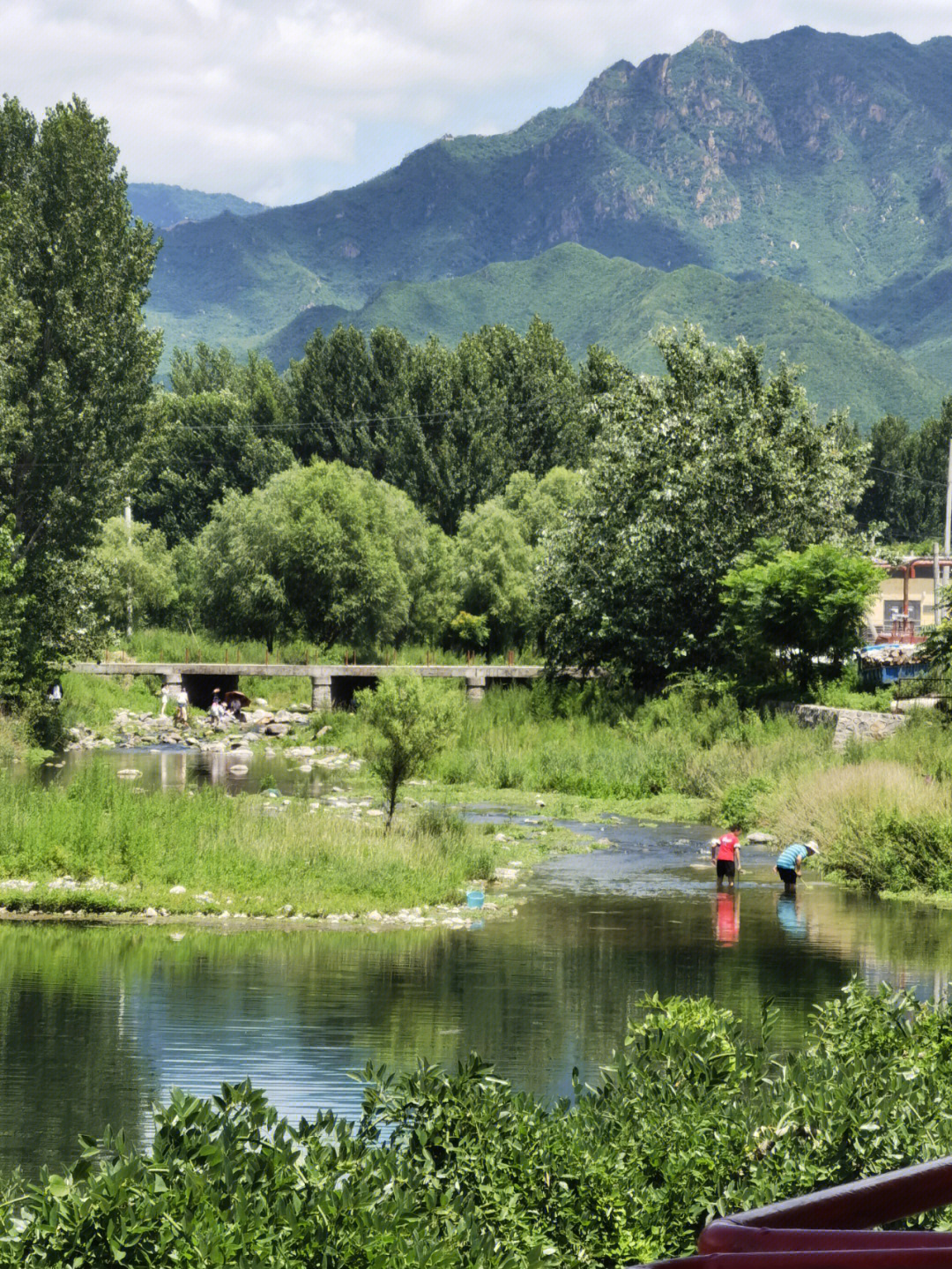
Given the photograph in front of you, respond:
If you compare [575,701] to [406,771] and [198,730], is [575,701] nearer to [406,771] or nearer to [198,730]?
[198,730]

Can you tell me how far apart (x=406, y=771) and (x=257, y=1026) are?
13376 mm

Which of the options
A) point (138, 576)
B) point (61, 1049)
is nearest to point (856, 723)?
point (61, 1049)

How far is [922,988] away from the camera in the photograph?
51.4 ft

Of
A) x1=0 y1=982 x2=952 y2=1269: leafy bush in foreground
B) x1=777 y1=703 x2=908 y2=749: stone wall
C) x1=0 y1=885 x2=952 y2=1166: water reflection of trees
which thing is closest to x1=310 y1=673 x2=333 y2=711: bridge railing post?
x1=777 y1=703 x2=908 y2=749: stone wall

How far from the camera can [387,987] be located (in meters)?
15.5

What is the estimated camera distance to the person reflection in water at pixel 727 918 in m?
18.8

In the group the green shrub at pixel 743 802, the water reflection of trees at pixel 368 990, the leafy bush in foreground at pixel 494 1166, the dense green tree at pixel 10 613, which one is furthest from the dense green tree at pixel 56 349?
the leafy bush in foreground at pixel 494 1166

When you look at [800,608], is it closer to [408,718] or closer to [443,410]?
[408,718]

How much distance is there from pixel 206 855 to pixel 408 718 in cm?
562

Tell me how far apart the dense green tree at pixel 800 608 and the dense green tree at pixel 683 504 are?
2.73m

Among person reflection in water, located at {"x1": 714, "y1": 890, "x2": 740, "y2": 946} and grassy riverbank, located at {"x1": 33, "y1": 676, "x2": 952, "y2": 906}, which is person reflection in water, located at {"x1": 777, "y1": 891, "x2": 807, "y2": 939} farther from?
grassy riverbank, located at {"x1": 33, "y1": 676, "x2": 952, "y2": 906}

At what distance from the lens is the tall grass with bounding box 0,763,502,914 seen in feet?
65.1

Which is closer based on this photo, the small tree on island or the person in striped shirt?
the person in striped shirt

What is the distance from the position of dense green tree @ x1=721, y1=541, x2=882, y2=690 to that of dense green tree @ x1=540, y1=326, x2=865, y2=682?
273 cm
